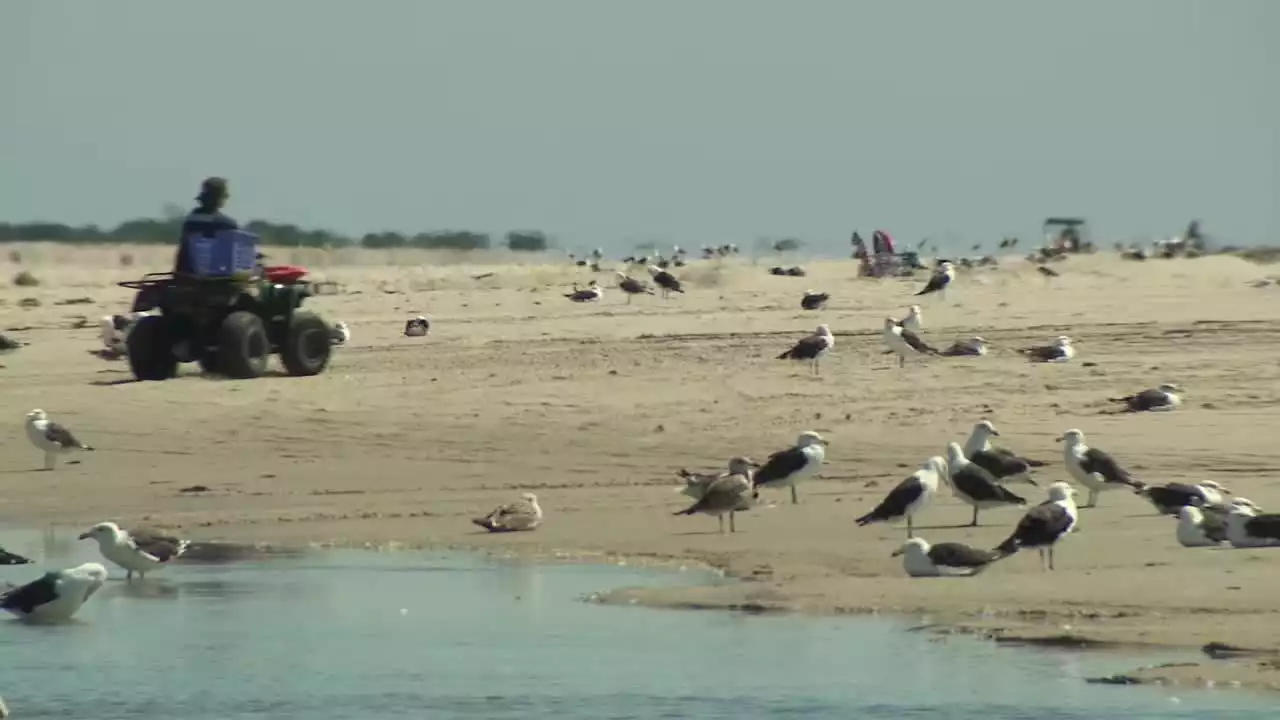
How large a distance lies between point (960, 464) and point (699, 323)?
45.1ft

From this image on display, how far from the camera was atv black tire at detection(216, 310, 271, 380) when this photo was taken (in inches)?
819

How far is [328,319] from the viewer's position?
31312mm

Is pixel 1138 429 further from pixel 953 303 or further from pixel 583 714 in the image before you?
pixel 953 303

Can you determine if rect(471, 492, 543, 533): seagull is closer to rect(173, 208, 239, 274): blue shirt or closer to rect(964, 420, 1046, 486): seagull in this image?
rect(964, 420, 1046, 486): seagull

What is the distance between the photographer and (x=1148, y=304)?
91.4ft

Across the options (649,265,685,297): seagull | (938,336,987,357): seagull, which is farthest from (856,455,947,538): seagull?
(649,265,685,297): seagull

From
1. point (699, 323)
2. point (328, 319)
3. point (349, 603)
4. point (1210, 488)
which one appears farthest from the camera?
point (328, 319)

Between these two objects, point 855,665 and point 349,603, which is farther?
point 349,603

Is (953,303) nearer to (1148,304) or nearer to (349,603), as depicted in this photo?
(1148,304)

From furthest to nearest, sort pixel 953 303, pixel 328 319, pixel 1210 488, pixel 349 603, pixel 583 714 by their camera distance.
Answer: pixel 328 319, pixel 953 303, pixel 1210 488, pixel 349 603, pixel 583 714

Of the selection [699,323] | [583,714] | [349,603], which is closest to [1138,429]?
[349,603]

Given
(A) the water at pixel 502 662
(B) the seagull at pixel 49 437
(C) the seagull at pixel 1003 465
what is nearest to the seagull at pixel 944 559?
(A) the water at pixel 502 662

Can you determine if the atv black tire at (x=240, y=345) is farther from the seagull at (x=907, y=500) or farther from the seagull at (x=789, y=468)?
the seagull at (x=907, y=500)

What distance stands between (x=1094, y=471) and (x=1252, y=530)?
2.19m
